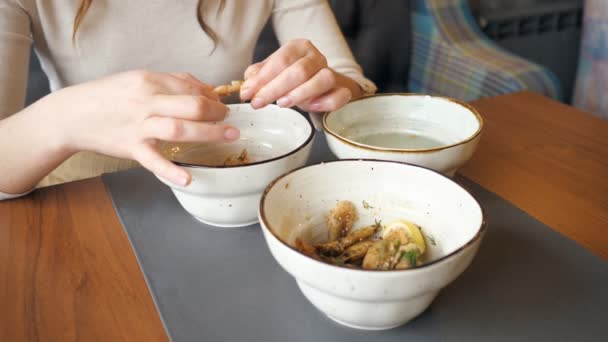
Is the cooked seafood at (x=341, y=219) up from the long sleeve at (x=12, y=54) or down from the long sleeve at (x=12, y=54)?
down

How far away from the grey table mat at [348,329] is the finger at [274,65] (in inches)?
7.1

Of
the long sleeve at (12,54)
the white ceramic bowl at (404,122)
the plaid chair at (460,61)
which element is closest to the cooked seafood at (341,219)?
the white ceramic bowl at (404,122)

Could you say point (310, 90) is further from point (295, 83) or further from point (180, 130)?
point (180, 130)

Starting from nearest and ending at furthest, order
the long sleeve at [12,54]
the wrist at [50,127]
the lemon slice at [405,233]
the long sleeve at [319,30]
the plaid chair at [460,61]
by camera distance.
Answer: the lemon slice at [405,233] → the wrist at [50,127] → the long sleeve at [12,54] → the long sleeve at [319,30] → the plaid chair at [460,61]

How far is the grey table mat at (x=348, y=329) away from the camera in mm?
479

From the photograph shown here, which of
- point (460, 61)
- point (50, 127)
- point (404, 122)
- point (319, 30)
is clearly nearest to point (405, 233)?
point (404, 122)

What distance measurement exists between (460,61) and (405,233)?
1441 millimetres

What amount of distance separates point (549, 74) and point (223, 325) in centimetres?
156

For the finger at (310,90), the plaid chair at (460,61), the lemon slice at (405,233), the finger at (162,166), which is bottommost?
the plaid chair at (460,61)

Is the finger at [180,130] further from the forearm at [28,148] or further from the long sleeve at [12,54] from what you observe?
the long sleeve at [12,54]

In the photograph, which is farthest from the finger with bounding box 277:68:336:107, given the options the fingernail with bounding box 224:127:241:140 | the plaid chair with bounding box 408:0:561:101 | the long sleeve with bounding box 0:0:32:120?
the plaid chair with bounding box 408:0:561:101

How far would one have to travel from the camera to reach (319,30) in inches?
41.8

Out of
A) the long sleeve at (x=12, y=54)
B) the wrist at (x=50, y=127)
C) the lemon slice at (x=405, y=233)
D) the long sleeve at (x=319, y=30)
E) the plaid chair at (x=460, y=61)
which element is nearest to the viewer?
the lemon slice at (x=405, y=233)

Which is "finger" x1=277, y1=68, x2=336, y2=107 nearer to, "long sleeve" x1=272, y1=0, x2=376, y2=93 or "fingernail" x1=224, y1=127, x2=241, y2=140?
"fingernail" x1=224, y1=127, x2=241, y2=140
